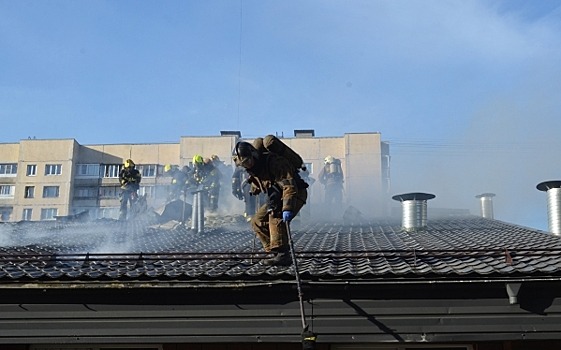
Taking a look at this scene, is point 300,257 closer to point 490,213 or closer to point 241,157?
point 241,157

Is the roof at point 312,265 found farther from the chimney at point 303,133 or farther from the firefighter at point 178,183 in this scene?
the chimney at point 303,133

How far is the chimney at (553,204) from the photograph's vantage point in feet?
33.8

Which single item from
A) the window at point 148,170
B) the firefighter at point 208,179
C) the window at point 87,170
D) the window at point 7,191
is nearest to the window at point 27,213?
the window at point 7,191

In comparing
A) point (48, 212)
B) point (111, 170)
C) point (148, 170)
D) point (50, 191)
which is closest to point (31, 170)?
point (50, 191)

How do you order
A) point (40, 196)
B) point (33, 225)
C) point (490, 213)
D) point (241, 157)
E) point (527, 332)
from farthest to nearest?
point (40, 196) < point (490, 213) < point (33, 225) < point (241, 157) < point (527, 332)

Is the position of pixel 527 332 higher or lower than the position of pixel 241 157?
lower

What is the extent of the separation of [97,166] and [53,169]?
12.1 feet

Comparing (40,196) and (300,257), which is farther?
(40,196)

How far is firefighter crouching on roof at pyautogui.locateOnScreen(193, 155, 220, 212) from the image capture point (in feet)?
57.6

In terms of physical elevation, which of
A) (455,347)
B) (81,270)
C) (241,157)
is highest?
(241,157)

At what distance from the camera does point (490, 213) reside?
16969 millimetres

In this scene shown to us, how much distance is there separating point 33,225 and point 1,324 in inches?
352

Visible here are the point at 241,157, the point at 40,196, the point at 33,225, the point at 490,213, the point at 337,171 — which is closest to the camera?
the point at 241,157

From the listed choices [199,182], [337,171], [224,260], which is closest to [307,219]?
[199,182]
